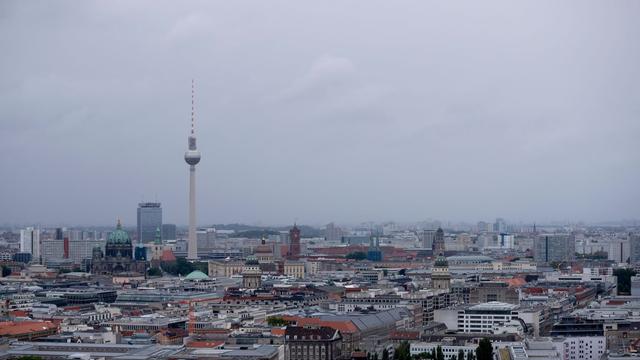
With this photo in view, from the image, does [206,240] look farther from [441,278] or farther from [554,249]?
[441,278]

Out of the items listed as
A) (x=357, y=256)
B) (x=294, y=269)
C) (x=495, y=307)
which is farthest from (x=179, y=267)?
(x=495, y=307)

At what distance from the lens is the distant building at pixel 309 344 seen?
108ft

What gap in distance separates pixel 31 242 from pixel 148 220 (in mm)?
22833

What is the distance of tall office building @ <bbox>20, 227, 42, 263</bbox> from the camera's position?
8812 cm

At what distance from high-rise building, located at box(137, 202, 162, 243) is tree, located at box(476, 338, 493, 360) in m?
77.2

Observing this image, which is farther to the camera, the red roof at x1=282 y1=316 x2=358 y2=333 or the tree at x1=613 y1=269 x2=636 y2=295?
the tree at x1=613 y1=269 x2=636 y2=295

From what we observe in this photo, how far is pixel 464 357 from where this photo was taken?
32.5 m

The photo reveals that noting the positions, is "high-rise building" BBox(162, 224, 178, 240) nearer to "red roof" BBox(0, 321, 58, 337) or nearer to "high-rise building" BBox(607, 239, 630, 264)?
"high-rise building" BBox(607, 239, 630, 264)

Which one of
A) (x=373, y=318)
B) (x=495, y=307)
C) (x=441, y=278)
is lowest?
(x=373, y=318)

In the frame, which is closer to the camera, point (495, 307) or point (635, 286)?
point (495, 307)

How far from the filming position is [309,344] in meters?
33.1

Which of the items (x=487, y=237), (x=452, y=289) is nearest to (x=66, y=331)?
(x=452, y=289)

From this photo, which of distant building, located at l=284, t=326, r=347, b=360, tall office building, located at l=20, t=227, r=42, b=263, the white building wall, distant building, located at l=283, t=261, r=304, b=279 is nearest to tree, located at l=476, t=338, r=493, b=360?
the white building wall

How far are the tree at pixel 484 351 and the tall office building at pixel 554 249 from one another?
49.6 meters
